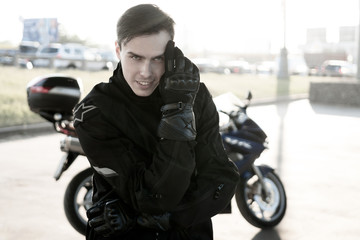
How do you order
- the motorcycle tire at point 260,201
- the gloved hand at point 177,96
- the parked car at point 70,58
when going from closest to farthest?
the gloved hand at point 177,96
the motorcycle tire at point 260,201
the parked car at point 70,58

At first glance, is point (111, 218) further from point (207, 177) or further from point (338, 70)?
point (338, 70)

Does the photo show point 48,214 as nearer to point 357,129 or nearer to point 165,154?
point 165,154

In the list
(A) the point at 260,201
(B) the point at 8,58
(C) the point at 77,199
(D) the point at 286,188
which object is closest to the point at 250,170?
(A) the point at 260,201

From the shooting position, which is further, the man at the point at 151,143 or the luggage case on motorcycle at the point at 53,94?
the luggage case on motorcycle at the point at 53,94

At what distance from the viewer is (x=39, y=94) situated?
454cm

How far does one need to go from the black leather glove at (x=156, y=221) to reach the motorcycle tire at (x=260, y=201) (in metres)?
2.72

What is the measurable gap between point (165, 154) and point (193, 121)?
16 cm

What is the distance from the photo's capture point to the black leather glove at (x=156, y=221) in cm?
200

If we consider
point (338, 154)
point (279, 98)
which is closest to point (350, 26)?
point (279, 98)

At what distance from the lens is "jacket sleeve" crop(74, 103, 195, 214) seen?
1.90 metres

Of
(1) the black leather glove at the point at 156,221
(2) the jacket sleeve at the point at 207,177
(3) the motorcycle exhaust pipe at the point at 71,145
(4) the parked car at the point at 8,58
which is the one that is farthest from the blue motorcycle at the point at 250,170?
(4) the parked car at the point at 8,58

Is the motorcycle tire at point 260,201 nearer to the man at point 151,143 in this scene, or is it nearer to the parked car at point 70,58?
the man at point 151,143

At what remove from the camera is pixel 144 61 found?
200 centimetres

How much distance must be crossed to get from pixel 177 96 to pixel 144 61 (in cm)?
19
